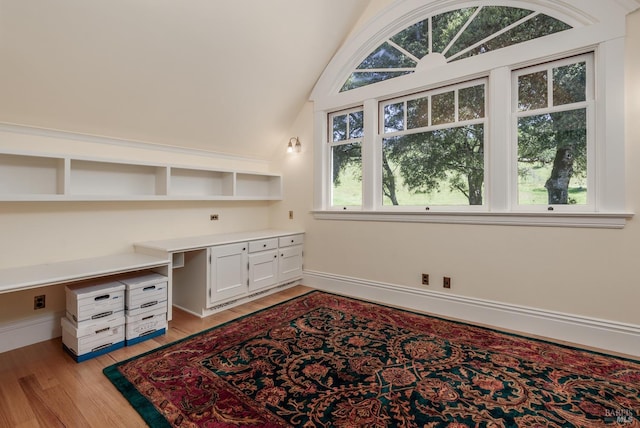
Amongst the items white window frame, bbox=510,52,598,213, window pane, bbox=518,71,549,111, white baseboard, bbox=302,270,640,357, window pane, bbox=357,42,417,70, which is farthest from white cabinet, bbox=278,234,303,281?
window pane, bbox=518,71,549,111

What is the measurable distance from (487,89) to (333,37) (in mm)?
1912

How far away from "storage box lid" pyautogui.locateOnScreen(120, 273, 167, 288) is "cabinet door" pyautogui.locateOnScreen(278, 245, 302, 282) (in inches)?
59.3

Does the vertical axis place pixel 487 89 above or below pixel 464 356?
above

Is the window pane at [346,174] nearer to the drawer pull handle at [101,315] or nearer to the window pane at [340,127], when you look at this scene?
the window pane at [340,127]

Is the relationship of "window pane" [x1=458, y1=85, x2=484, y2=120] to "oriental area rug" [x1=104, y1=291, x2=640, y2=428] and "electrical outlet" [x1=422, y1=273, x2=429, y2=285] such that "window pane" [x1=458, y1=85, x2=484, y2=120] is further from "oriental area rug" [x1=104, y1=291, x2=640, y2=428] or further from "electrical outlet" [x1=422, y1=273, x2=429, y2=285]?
"oriental area rug" [x1=104, y1=291, x2=640, y2=428]

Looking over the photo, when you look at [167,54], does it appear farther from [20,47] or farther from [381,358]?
[381,358]

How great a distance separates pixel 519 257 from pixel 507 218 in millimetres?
369

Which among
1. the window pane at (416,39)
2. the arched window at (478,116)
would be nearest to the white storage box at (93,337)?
the arched window at (478,116)

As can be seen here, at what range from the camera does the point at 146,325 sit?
2.63m

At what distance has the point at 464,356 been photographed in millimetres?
2342

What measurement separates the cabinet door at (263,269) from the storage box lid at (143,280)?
3.34 ft

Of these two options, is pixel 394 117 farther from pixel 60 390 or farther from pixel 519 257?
pixel 60 390

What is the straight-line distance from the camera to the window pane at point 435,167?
3125 millimetres

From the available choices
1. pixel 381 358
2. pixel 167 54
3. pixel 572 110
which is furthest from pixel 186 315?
pixel 572 110
